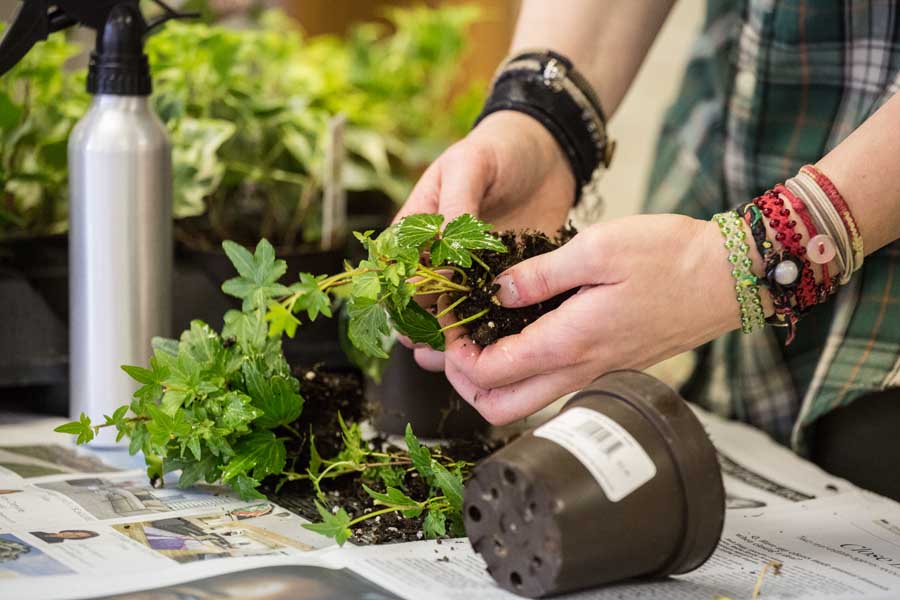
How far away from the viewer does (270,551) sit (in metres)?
0.72

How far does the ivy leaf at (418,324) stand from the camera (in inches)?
29.6

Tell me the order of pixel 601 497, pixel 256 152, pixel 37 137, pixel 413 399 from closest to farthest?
pixel 601 497
pixel 413 399
pixel 37 137
pixel 256 152

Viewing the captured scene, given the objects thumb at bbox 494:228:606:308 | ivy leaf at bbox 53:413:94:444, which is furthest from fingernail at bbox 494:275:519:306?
ivy leaf at bbox 53:413:94:444

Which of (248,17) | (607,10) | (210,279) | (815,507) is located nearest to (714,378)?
(815,507)

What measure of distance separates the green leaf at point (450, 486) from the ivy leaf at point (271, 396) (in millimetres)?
137

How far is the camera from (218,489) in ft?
2.79

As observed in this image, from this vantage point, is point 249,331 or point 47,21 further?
point 47,21

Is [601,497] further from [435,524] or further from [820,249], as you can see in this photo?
[820,249]

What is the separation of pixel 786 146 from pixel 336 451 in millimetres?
585

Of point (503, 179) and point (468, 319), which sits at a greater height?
point (503, 179)

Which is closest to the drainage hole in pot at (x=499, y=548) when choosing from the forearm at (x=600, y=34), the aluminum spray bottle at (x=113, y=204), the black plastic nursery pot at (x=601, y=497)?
the black plastic nursery pot at (x=601, y=497)

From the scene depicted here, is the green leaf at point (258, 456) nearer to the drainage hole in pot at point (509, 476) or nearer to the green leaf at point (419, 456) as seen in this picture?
the green leaf at point (419, 456)

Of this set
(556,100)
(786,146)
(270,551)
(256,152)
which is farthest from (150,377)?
(786,146)

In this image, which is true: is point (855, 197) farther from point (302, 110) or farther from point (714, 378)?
point (302, 110)
